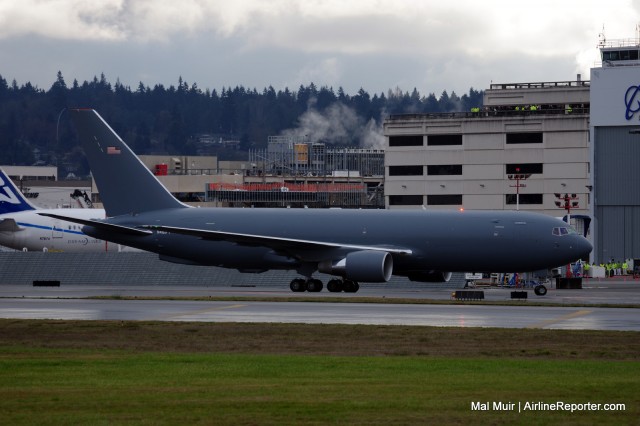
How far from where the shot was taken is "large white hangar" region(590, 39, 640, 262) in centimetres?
10075

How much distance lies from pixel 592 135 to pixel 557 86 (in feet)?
204

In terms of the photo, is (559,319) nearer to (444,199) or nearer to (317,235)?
(317,235)

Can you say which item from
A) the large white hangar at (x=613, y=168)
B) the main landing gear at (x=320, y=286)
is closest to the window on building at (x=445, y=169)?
the large white hangar at (x=613, y=168)

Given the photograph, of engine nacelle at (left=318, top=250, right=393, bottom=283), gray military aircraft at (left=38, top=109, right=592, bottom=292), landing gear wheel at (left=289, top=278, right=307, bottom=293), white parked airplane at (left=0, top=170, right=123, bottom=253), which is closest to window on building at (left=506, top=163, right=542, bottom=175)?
white parked airplane at (left=0, top=170, right=123, bottom=253)

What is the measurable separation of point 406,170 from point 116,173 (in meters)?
76.5

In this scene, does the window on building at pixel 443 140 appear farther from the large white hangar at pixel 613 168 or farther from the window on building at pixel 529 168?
the large white hangar at pixel 613 168

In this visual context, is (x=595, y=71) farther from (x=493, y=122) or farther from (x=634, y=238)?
(x=493, y=122)

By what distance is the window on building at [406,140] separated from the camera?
135375mm

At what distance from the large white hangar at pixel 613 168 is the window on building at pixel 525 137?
29.6 metres

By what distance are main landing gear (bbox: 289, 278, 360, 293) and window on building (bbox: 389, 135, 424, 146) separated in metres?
77.6

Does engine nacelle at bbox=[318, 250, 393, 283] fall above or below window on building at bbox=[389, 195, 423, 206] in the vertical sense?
below

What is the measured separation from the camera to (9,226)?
87.4 meters

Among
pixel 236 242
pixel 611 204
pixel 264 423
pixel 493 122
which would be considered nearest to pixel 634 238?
pixel 611 204

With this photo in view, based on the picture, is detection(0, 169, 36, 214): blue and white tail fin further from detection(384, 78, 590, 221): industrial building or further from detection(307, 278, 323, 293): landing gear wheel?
detection(384, 78, 590, 221): industrial building
